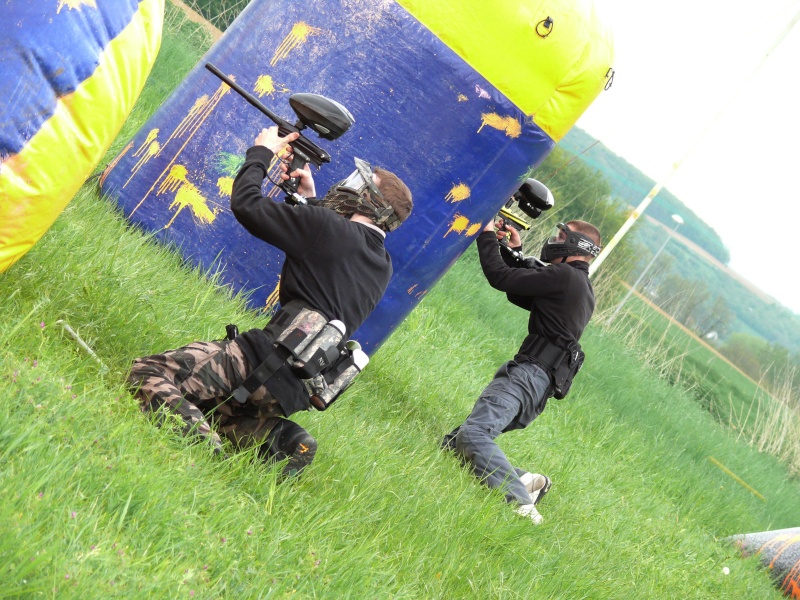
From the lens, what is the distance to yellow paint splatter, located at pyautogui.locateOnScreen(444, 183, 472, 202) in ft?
18.6

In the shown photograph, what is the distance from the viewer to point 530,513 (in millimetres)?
5078

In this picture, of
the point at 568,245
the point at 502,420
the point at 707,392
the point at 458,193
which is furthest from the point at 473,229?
the point at 707,392

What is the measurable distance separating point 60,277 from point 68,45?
110cm

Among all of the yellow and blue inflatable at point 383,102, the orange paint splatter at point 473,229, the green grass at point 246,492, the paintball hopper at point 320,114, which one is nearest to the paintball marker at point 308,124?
the paintball hopper at point 320,114

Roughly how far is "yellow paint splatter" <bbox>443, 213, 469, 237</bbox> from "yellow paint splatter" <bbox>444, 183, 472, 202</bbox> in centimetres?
11

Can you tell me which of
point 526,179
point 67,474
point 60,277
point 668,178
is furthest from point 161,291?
point 668,178

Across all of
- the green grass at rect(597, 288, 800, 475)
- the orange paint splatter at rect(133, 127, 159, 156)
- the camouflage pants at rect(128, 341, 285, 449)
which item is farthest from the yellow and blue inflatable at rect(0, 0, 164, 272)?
the green grass at rect(597, 288, 800, 475)

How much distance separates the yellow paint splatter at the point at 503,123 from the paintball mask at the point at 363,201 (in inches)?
60.8

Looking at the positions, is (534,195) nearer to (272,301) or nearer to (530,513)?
(272,301)

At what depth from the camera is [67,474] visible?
280 centimetres

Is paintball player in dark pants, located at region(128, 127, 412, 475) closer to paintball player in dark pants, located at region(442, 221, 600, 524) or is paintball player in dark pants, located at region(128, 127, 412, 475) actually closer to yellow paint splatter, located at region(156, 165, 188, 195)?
yellow paint splatter, located at region(156, 165, 188, 195)

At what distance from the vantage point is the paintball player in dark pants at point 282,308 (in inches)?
150

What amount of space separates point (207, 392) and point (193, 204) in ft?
6.09

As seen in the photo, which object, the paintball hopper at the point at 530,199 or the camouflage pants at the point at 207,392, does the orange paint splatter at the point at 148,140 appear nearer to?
the camouflage pants at the point at 207,392
